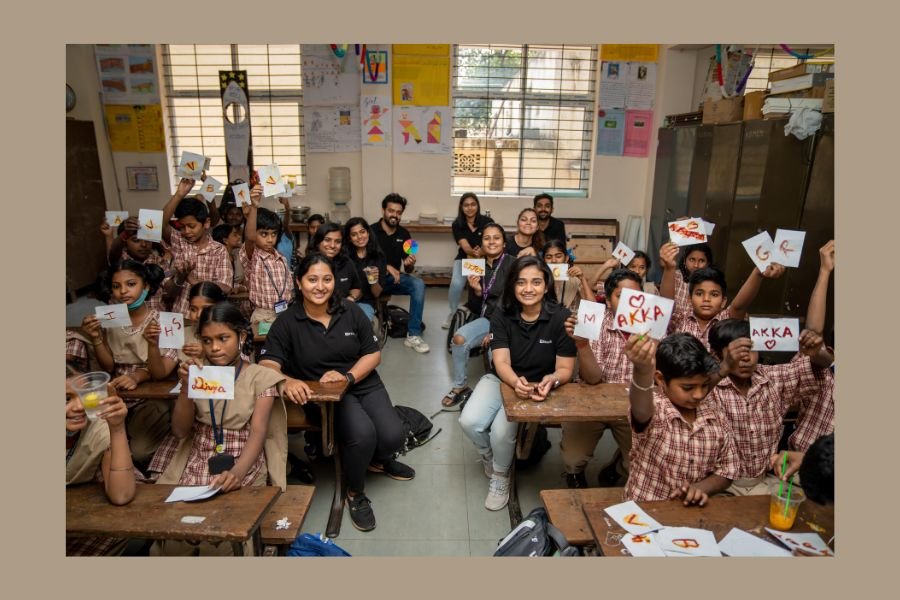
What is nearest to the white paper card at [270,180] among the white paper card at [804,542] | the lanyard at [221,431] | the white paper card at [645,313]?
the lanyard at [221,431]

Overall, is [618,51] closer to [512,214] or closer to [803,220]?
[512,214]

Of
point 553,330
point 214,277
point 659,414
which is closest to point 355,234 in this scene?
point 214,277

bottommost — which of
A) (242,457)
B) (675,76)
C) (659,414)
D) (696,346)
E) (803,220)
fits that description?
(242,457)

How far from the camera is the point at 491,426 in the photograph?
2945mm

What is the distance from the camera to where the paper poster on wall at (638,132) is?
6938 mm

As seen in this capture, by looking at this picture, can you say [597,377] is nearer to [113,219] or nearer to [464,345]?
[464,345]

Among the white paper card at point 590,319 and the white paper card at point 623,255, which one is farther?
the white paper card at point 623,255

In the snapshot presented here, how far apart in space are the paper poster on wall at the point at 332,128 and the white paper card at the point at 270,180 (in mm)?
3065

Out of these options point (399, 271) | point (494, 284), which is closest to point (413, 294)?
point (399, 271)

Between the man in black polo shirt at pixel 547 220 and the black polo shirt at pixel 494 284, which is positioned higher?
the man in black polo shirt at pixel 547 220

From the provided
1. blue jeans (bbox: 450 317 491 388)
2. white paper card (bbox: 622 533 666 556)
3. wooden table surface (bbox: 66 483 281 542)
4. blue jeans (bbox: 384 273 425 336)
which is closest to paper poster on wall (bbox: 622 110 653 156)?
blue jeans (bbox: 384 273 425 336)

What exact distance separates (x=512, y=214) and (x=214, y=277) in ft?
13.6

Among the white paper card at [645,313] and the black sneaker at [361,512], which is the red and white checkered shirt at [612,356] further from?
the black sneaker at [361,512]

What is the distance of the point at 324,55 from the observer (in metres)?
6.71
